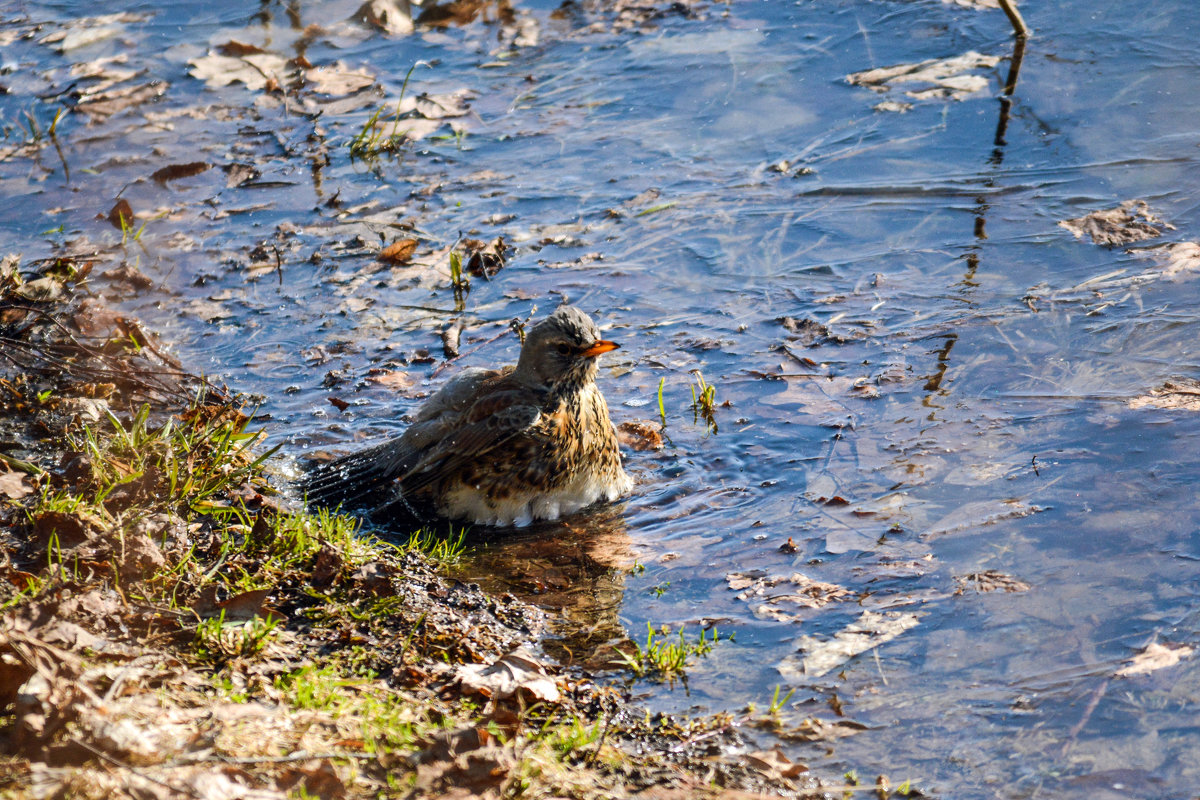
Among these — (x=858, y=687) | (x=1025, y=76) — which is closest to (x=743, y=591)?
(x=858, y=687)

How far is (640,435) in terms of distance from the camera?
22.5 feet

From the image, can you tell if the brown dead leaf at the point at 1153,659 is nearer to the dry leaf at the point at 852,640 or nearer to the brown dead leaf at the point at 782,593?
the dry leaf at the point at 852,640

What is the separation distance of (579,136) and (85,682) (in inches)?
294

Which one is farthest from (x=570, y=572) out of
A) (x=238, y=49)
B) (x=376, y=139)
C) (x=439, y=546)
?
(x=238, y=49)

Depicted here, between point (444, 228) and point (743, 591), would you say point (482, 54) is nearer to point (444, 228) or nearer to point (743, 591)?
point (444, 228)

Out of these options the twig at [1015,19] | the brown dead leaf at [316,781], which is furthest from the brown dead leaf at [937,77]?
the brown dead leaf at [316,781]

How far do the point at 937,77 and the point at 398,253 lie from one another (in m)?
5.17

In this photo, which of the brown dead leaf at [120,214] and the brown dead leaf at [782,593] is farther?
the brown dead leaf at [120,214]

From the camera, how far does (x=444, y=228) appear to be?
8938 millimetres

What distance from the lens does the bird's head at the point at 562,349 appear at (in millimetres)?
6387

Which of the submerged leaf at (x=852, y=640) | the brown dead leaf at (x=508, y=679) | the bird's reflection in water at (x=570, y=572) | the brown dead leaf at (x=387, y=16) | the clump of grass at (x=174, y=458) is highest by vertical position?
the brown dead leaf at (x=387, y=16)

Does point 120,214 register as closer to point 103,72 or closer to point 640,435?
point 103,72

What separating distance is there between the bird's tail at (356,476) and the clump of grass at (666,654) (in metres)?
2.04

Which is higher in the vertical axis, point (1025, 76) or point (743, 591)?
point (1025, 76)
